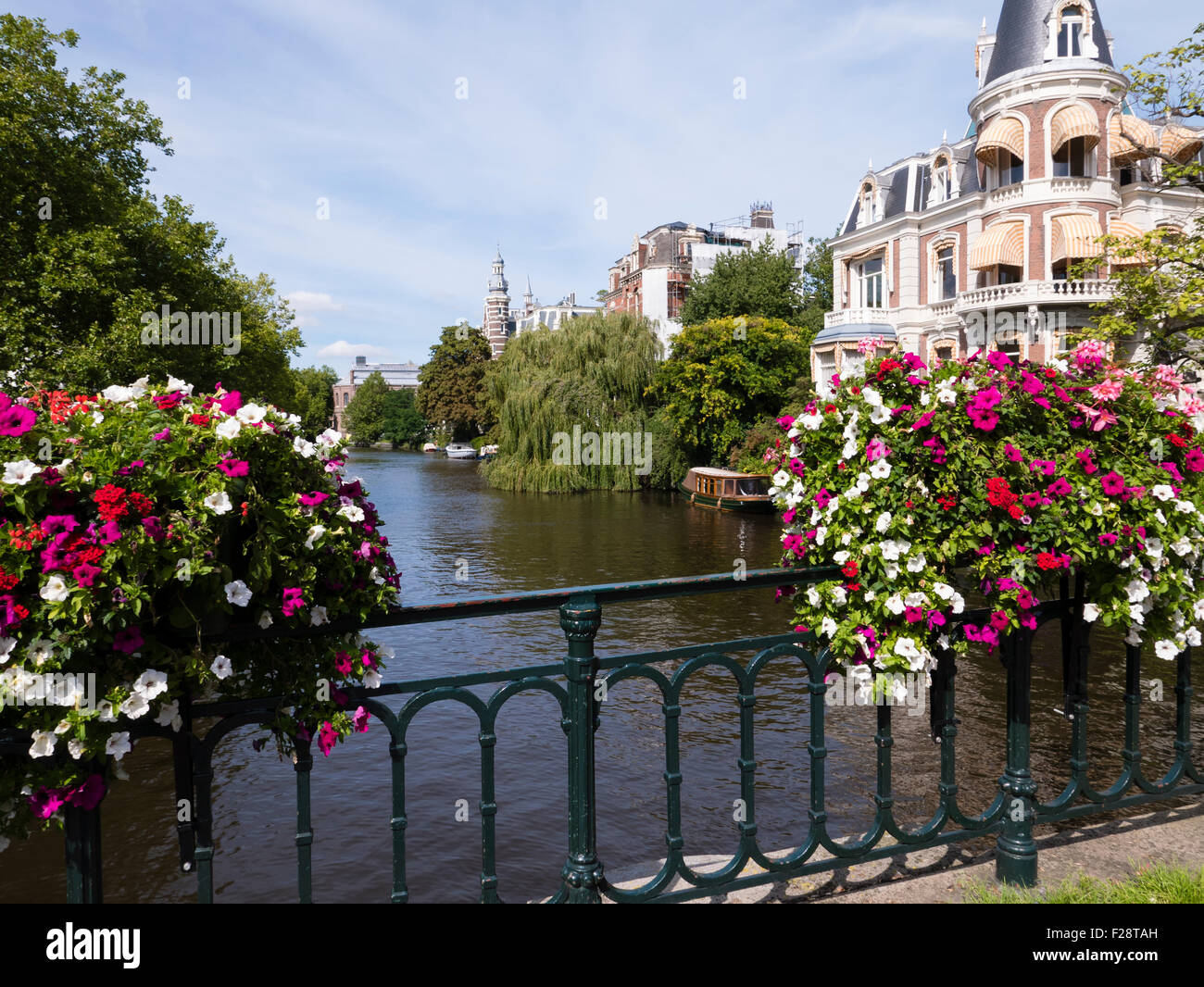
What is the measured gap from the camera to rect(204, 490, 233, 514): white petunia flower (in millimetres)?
2568

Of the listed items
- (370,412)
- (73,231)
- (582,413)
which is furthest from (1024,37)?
(370,412)

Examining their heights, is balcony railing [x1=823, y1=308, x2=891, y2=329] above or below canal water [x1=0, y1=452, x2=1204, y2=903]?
above

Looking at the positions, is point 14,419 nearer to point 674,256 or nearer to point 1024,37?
point 1024,37

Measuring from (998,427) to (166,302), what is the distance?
28.9m

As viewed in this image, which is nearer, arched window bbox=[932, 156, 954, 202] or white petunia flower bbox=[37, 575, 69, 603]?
white petunia flower bbox=[37, 575, 69, 603]

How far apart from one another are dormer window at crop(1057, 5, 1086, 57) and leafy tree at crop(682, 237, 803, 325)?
74.0 feet

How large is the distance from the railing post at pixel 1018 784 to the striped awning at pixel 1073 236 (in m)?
30.7

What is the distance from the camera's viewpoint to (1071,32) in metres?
30.0

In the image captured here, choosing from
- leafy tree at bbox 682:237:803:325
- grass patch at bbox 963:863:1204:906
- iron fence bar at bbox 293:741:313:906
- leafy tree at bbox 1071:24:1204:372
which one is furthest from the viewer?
leafy tree at bbox 682:237:803:325

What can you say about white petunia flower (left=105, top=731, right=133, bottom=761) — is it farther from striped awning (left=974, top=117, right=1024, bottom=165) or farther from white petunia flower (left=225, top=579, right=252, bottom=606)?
striped awning (left=974, top=117, right=1024, bottom=165)

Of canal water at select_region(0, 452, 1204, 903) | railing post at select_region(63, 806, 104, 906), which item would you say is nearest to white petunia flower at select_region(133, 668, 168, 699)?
railing post at select_region(63, 806, 104, 906)

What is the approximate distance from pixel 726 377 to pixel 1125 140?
1954 cm
